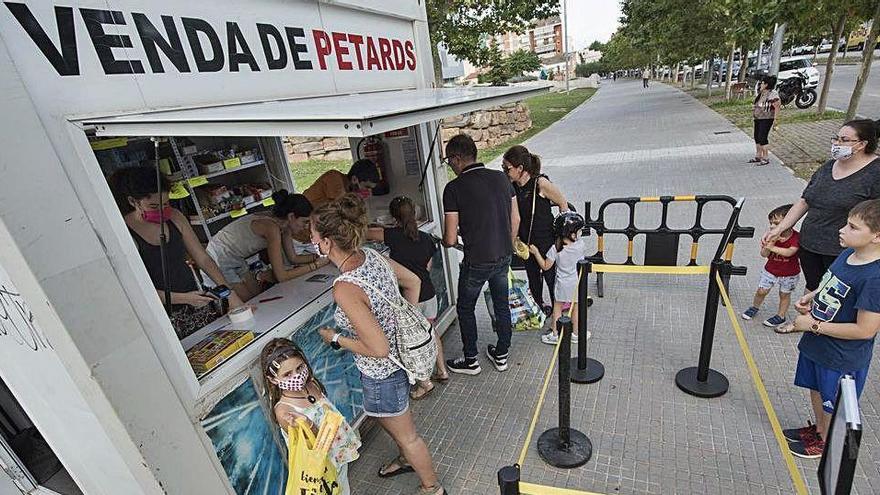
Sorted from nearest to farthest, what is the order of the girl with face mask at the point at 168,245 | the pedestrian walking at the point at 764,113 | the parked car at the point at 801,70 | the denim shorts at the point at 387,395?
the denim shorts at the point at 387,395 < the girl with face mask at the point at 168,245 < the pedestrian walking at the point at 764,113 < the parked car at the point at 801,70

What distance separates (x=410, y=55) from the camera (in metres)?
4.25

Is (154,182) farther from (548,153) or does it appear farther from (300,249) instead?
(548,153)

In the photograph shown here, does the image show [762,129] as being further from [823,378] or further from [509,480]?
[509,480]

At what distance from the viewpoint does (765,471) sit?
9.04ft

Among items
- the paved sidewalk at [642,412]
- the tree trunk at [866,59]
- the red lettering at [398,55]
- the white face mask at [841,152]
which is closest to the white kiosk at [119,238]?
the red lettering at [398,55]

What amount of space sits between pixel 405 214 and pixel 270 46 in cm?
137

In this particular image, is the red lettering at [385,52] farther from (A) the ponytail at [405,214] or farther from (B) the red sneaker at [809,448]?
(B) the red sneaker at [809,448]

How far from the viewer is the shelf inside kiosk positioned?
2721 millimetres

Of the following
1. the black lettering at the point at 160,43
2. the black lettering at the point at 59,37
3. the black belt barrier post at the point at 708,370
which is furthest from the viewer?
the black belt barrier post at the point at 708,370

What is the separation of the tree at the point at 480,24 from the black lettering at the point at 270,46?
377 inches

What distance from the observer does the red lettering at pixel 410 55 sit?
4.20 metres

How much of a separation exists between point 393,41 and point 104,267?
3041 millimetres

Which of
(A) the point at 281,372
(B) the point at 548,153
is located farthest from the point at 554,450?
(B) the point at 548,153

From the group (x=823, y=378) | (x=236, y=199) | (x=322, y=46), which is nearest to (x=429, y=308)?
(x=236, y=199)
